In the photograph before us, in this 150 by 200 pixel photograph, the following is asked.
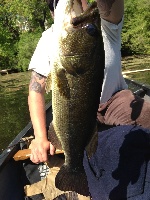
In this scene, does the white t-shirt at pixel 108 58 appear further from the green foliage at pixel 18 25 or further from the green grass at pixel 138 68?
the green foliage at pixel 18 25

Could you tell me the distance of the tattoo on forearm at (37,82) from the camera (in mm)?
3186

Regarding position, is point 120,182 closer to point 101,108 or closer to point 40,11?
point 101,108

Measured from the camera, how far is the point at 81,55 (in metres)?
2.13

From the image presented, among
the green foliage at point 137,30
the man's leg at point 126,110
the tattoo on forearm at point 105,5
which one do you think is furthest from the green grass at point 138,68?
the tattoo on forearm at point 105,5

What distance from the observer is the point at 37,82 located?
10.6ft

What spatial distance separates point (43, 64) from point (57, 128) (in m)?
1.07

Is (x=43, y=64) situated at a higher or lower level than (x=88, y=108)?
higher

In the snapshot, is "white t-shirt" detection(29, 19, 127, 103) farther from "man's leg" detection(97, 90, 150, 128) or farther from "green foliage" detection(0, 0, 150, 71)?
"green foliage" detection(0, 0, 150, 71)

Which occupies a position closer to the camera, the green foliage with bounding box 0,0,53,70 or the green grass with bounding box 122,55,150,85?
the green grass with bounding box 122,55,150,85

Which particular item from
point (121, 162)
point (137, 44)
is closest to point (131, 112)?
point (121, 162)

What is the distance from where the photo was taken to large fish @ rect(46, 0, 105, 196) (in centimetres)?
210

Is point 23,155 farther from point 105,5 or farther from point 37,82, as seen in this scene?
point 105,5

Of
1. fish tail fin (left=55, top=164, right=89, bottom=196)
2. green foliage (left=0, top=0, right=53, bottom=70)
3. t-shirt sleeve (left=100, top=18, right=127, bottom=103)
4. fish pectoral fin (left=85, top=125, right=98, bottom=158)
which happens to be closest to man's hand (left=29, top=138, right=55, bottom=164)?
fish tail fin (left=55, top=164, right=89, bottom=196)

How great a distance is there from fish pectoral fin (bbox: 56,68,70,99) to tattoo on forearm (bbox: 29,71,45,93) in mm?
1029
